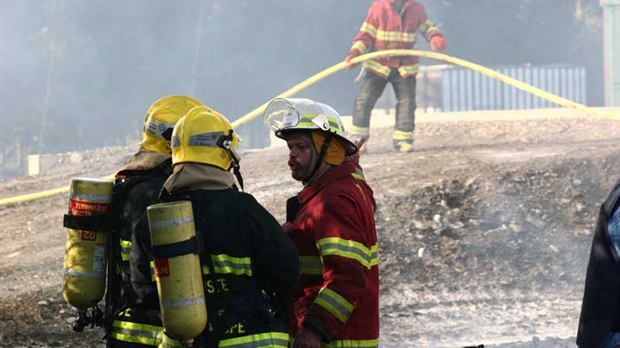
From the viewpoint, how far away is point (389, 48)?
12.4m

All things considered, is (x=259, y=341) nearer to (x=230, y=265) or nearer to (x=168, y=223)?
(x=230, y=265)

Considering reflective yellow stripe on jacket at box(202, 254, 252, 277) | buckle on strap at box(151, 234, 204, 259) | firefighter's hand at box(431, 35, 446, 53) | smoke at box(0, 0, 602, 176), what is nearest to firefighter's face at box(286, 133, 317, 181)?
reflective yellow stripe on jacket at box(202, 254, 252, 277)

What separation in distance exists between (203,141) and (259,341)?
69 cm

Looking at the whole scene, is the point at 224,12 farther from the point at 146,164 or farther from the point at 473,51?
the point at 146,164

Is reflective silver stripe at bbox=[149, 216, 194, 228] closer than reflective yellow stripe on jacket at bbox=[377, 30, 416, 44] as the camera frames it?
Yes

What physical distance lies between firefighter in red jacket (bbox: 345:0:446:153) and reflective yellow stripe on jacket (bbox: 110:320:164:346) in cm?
869

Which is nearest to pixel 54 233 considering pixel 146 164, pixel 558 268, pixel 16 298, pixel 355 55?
pixel 16 298

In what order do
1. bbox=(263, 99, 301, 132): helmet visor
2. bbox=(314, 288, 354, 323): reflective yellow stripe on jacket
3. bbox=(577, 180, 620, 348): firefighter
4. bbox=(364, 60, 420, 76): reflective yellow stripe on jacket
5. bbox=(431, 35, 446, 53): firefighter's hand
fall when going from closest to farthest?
bbox=(577, 180, 620, 348): firefighter
bbox=(314, 288, 354, 323): reflective yellow stripe on jacket
bbox=(263, 99, 301, 132): helmet visor
bbox=(431, 35, 446, 53): firefighter's hand
bbox=(364, 60, 420, 76): reflective yellow stripe on jacket

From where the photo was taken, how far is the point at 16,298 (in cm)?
827

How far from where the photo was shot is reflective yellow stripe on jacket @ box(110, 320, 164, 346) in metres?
3.78

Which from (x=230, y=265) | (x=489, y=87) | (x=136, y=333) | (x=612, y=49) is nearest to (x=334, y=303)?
(x=230, y=265)

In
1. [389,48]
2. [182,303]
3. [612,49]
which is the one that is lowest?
[182,303]

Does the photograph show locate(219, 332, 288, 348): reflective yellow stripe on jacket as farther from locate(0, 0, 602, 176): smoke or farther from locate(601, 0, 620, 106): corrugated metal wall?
locate(0, 0, 602, 176): smoke

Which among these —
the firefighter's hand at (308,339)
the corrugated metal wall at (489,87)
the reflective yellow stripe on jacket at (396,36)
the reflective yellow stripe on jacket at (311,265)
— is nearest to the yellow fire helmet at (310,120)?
the reflective yellow stripe on jacket at (311,265)
